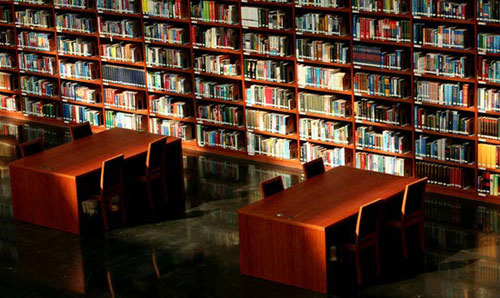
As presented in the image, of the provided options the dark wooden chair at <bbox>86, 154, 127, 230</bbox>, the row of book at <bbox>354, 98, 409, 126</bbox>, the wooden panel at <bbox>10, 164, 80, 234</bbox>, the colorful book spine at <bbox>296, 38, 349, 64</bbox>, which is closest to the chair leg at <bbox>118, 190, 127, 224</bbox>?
the dark wooden chair at <bbox>86, 154, 127, 230</bbox>

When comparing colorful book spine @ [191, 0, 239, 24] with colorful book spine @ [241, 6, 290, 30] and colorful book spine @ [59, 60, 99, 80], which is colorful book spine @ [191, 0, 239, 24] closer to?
colorful book spine @ [241, 6, 290, 30]

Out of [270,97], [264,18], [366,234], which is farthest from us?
[270,97]

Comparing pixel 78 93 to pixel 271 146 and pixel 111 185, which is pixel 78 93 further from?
pixel 111 185

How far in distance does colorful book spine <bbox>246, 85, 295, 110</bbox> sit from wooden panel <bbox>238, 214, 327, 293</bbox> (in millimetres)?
3937

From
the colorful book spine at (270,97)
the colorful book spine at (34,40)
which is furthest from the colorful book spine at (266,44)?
the colorful book spine at (34,40)

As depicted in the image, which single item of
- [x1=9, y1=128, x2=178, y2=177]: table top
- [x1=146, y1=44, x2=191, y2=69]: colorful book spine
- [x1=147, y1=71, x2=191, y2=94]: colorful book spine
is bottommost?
[x1=9, y1=128, x2=178, y2=177]: table top

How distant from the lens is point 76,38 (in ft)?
56.2

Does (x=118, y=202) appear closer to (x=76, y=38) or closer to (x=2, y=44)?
(x=76, y=38)

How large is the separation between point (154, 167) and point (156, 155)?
0.54 ft

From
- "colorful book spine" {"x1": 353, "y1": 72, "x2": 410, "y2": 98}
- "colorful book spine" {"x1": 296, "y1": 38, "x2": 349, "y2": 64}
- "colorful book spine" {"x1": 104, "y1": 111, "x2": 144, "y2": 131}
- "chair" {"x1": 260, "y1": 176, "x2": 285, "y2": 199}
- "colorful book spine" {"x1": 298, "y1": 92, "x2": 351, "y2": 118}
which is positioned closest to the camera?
"chair" {"x1": 260, "y1": 176, "x2": 285, "y2": 199}

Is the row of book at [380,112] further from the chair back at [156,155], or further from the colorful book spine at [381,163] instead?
the chair back at [156,155]

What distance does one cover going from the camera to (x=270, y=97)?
49.1 ft

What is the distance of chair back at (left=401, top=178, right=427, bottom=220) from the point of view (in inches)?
450

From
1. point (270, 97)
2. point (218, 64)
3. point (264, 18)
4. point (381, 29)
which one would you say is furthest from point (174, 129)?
point (381, 29)
